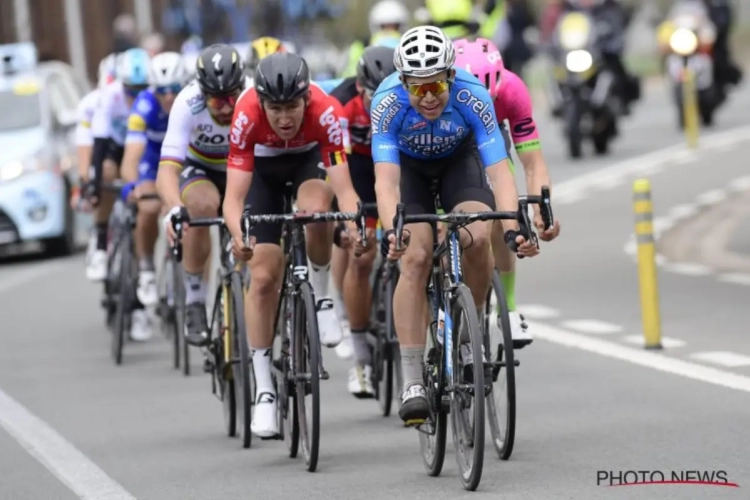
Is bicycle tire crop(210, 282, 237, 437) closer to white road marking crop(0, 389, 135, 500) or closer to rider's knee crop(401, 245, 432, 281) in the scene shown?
white road marking crop(0, 389, 135, 500)

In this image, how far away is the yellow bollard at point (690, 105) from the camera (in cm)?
2959

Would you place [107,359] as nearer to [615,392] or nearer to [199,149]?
[199,149]

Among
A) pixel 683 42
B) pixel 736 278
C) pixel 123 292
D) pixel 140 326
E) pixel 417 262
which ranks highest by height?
pixel 683 42

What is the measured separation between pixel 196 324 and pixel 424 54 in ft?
11.8

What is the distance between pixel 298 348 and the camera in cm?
982

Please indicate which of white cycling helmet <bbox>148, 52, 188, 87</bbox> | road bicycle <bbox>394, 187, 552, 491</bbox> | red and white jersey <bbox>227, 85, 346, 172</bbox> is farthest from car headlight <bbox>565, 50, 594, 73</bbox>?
road bicycle <bbox>394, 187, 552, 491</bbox>

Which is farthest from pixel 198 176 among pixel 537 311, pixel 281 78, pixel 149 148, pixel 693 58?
pixel 693 58

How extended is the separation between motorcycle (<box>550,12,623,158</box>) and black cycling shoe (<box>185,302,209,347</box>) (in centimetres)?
1546

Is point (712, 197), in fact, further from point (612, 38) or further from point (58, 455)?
point (58, 455)

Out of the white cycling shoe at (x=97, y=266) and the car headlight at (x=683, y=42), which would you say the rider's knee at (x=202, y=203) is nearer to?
the white cycling shoe at (x=97, y=266)

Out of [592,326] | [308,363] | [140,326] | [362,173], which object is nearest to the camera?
[308,363]

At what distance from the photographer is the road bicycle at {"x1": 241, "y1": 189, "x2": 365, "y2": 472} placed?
9.45 meters

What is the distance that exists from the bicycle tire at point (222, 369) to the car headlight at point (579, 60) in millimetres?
16941

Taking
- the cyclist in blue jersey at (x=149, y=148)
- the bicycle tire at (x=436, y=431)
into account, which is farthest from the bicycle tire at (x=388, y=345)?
the cyclist in blue jersey at (x=149, y=148)
